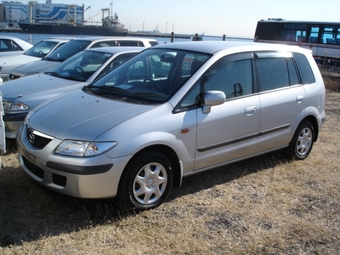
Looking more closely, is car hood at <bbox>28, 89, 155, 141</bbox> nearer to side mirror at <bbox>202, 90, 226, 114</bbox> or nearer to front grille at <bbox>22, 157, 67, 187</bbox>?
front grille at <bbox>22, 157, 67, 187</bbox>

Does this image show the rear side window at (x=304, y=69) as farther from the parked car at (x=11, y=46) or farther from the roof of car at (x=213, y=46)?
the parked car at (x=11, y=46)

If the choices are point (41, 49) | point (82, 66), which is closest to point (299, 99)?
point (82, 66)

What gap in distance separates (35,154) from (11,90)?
2.56 metres

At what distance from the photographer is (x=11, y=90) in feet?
19.5

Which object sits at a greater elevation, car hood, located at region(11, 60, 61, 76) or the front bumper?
car hood, located at region(11, 60, 61, 76)

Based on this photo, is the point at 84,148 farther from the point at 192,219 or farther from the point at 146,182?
the point at 192,219

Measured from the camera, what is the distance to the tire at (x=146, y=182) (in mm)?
3727

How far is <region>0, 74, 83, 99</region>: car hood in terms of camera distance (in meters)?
5.80

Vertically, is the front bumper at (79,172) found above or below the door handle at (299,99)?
below

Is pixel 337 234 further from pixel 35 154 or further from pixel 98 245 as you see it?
pixel 35 154

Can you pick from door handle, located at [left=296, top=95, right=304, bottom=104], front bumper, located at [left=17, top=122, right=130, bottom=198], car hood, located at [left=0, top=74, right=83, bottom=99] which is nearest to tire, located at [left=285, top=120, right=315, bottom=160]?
door handle, located at [left=296, top=95, right=304, bottom=104]

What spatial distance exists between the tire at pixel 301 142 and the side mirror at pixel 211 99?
191 cm

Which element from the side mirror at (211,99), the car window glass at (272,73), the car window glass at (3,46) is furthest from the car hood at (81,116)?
the car window glass at (3,46)

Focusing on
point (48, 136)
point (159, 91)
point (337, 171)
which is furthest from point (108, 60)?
point (337, 171)
